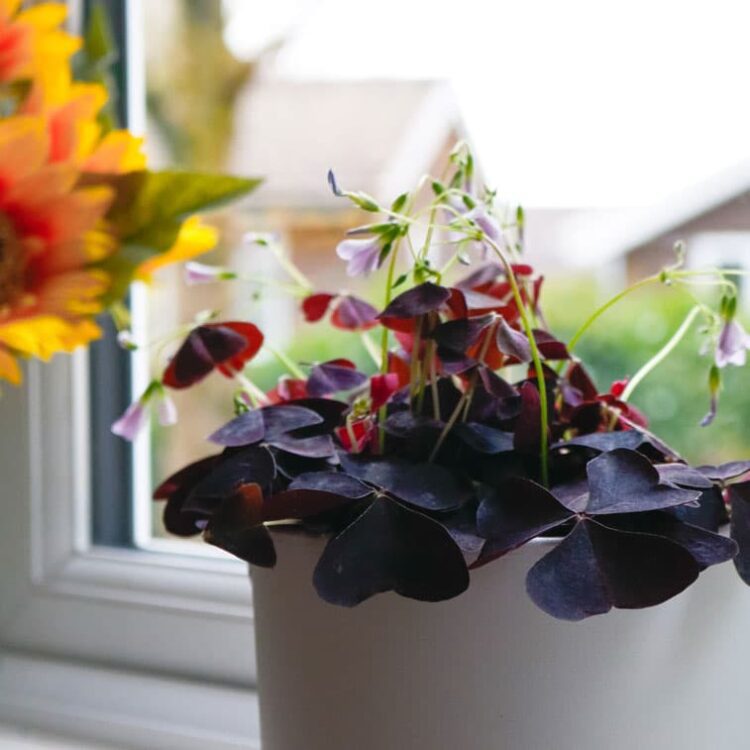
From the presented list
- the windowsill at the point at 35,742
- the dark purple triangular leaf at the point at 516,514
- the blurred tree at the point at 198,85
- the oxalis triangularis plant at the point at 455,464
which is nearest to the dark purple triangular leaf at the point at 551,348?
the oxalis triangularis plant at the point at 455,464

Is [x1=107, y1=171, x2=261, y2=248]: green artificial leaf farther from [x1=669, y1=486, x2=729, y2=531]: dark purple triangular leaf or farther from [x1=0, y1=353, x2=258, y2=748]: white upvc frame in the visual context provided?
[x1=0, y1=353, x2=258, y2=748]: white upvc frame

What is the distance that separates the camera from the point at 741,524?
0.45 m

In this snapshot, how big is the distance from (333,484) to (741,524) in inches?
6.9

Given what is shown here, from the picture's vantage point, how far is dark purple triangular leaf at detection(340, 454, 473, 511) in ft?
1.48

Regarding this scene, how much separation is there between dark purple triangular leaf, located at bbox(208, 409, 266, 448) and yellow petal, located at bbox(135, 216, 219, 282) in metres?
0.08

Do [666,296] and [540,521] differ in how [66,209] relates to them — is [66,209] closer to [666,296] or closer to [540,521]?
[540,521]

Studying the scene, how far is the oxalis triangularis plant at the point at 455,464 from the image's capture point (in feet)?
1.37

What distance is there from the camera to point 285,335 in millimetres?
1010

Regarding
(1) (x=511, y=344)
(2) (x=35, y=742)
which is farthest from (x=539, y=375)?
(2) (x=35, y=742)

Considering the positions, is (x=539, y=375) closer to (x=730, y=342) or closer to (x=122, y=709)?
(x=730, y=342)

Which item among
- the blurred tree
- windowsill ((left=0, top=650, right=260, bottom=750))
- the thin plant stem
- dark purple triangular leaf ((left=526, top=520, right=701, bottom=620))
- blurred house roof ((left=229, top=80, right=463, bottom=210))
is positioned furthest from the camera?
the blurred tree

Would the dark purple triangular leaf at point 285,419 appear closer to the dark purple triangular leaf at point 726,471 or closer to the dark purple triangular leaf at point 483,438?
the dark purple triangular leaf at point 483,438

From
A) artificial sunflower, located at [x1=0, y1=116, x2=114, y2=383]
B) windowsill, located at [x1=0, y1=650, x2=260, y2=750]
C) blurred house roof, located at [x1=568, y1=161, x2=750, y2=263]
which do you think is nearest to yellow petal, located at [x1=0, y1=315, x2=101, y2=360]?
artificial sunflower, located at [x1=0, y1=116, x2=114, y2=383]

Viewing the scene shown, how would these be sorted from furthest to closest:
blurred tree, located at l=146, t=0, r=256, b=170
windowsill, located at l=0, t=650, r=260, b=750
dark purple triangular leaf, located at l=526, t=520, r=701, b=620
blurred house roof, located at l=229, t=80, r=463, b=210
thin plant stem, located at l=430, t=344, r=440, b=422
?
blurred tree, located at l=146, t=0, r=256, b=170 → blurred house roof, located at l=229, t=80, r=463, b=210 → windowsill, located at l=0, t=650, r=260, b=750 → thin plant stem, located at l=430, t=344, r=440, b=422 → dark purple triangular leaf, located at l=526, t=520, r=701, b=620
